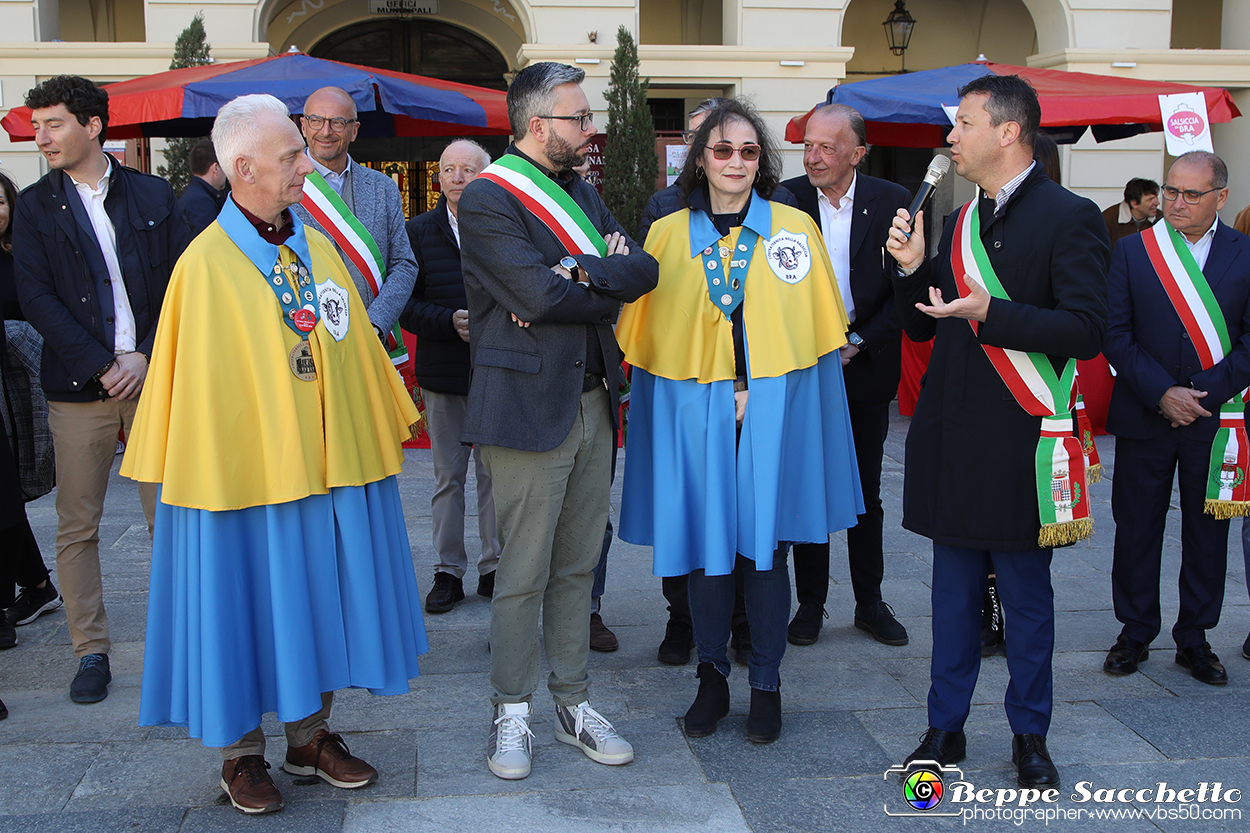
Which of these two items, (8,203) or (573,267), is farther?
(8,203)

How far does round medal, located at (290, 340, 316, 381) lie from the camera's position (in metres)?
2.96

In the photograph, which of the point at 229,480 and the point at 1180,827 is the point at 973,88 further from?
the point at 229,480

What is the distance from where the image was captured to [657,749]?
3488mm

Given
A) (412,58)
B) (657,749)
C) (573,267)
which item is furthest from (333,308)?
(412,58)

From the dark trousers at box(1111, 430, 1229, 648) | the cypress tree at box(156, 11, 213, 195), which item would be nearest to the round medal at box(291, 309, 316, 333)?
the dark trousers at box(1111, 430, 1229, 648)

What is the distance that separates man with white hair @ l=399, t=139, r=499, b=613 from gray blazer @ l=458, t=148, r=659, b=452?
1445mm

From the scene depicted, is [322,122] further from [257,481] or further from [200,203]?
[257,481]

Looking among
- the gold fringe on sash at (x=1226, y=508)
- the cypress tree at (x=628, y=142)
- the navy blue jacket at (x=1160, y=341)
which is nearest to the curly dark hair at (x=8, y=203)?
the navy blue jacket at (x=1160, y=341)

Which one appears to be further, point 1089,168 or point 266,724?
point 1089,168

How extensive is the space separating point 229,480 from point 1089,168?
41.6 ft

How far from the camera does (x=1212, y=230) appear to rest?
13.7 feet

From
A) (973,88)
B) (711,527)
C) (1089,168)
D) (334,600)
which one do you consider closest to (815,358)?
Answer: (711,527)

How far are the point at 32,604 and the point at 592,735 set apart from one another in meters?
2.81

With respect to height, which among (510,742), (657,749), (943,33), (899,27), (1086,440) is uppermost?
(943,33)
